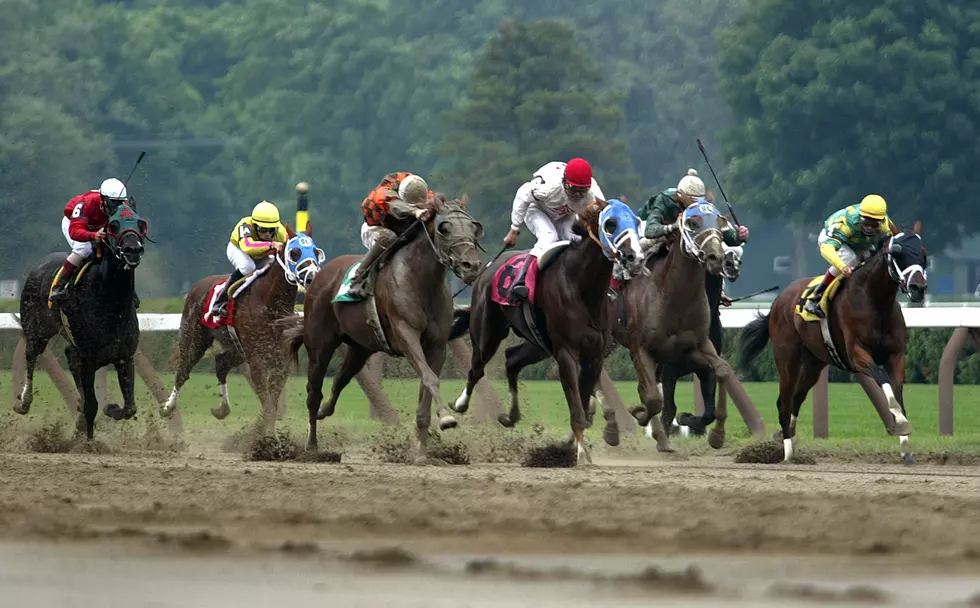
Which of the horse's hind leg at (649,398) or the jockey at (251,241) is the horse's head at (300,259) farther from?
the horse's hind leg at (649,398)

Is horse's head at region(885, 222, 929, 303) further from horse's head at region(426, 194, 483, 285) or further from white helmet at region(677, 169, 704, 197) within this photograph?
horse's head at region(426, 194, 483, 285)

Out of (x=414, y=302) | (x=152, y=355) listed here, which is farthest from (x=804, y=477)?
(x=152, y=355)

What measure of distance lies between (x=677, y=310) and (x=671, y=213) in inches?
32.7

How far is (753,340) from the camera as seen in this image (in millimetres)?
14453

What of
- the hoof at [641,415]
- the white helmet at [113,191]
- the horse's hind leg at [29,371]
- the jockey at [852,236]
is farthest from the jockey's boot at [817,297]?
the horse's hind leg at [29,371]

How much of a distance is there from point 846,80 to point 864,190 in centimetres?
236

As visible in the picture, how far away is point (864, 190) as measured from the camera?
1716 inches

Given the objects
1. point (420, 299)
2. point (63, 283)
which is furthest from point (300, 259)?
point (420, 299)

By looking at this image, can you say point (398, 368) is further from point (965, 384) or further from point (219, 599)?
point (219, 599)

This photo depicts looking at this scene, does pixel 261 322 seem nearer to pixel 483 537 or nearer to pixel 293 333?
pixel 293 333

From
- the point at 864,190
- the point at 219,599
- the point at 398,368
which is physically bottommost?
the point at 219,599

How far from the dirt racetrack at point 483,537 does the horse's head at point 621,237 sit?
3.81 ft

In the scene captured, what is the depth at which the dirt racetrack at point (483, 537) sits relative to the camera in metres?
6.17

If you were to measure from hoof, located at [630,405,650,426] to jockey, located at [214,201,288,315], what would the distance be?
333cm
